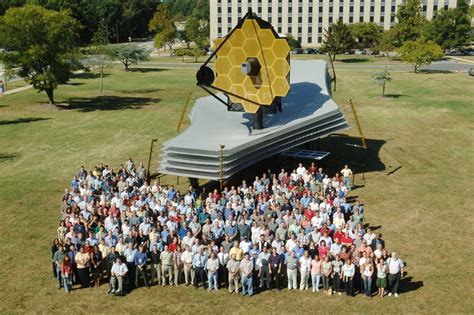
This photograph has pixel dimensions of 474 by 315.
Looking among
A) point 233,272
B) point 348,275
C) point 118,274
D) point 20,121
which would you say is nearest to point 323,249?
point 348,275

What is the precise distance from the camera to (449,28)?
307 feet

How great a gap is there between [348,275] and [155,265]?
→ 664cm

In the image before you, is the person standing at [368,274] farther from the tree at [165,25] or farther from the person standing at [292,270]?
the tree at [165,25]

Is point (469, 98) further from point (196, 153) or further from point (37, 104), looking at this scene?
point (37, 104)

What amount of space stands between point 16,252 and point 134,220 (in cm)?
542

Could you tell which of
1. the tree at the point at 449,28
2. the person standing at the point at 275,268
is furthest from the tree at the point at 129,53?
the person standing at the point at 275,268

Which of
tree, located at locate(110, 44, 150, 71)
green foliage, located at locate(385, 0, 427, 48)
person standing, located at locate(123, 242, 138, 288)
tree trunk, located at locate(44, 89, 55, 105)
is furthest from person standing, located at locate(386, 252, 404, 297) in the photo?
green foliage, located at locate(385, 0, 427, 48)

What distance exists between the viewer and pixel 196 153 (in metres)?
24.4

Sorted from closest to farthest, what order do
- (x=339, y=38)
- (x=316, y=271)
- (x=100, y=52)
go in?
(x=316, y=271), (x=100, y=52), (x=339, y=38)

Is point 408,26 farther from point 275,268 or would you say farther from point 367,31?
point 275,268

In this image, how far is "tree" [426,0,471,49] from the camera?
3656 inches

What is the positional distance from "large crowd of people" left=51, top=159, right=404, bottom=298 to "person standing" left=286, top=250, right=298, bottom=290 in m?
0.03

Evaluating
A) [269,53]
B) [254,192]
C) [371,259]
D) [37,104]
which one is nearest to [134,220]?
[254,192]

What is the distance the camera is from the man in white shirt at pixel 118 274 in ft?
55.3
